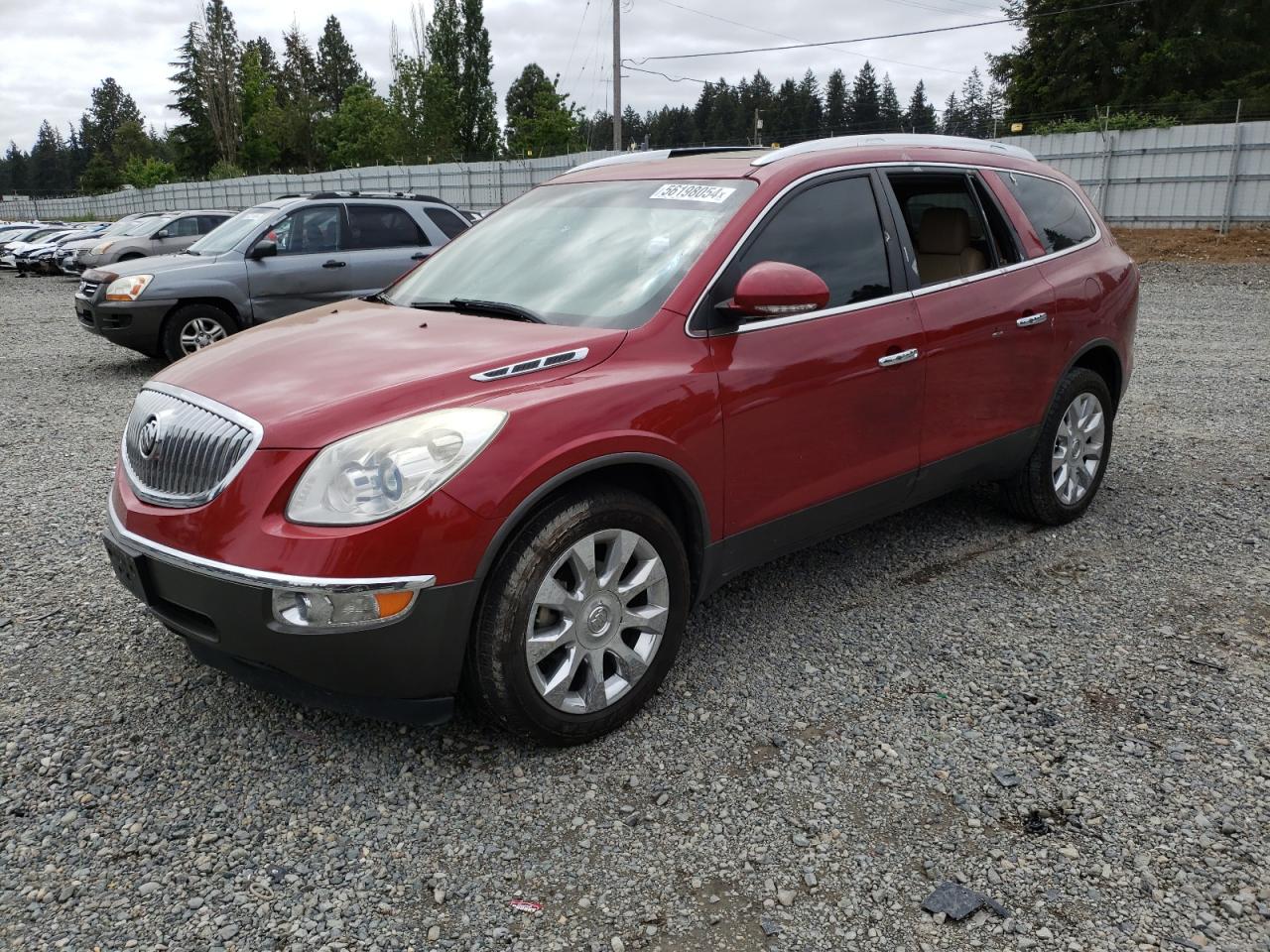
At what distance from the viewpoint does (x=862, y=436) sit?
12.6 ft

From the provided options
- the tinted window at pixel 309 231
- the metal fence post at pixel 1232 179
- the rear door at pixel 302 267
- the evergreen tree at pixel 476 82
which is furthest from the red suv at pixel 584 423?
the evergreen tree at pixel 476 82

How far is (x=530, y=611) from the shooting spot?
2.89m

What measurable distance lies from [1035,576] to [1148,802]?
5.84 ft

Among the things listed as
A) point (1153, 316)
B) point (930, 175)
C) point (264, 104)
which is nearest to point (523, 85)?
point (264, 104)

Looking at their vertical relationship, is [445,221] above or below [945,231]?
A: above

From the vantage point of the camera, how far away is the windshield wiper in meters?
3.51

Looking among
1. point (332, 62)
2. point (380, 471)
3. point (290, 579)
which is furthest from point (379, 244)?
point (332, 62)

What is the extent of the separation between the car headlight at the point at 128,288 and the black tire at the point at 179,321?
361 millimetres

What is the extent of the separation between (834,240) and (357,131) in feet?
241

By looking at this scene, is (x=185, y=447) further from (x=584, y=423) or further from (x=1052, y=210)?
(x=1052, y=210)

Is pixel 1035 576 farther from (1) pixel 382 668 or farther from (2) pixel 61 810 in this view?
(2) pixel 61 810

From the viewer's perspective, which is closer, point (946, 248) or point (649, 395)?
point (649, 395)

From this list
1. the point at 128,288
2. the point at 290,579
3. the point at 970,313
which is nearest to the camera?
the point at 290,579

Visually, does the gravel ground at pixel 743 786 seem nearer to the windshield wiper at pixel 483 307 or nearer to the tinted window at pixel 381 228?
the windshield wiper at pixel 483 307
